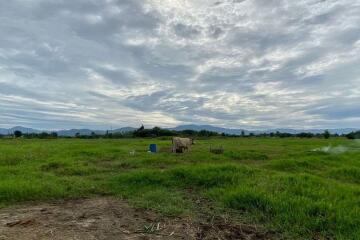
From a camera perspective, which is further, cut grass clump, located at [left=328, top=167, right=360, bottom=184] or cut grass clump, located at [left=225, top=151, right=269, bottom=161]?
cut grass clump, located at [left=225, top=151, right=269, bottom=161]

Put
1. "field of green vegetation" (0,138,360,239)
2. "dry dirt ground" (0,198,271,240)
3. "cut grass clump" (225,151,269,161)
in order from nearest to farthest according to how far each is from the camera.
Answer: "dry dirt ground" (0,198,271,240) → "field of green vegetation" (0,138,360,239) → "cut grass clump" (225,151,269,161)

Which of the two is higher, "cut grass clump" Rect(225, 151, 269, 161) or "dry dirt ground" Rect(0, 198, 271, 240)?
"cut grass clump" Rect(225, 151, 269, 161)

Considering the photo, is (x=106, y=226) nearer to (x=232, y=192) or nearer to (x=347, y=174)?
(x=232, y=192)

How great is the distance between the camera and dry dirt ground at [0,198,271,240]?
4176mm

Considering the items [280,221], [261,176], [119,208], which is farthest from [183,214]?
[261,176]

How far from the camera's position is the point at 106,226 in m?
4.55

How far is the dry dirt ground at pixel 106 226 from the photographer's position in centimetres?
418

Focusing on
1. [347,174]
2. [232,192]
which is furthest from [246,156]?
[232,192]

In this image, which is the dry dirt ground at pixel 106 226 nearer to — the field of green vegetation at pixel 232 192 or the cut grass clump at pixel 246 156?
the field of green vegetation at pixel 232 192

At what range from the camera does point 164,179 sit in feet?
26.8

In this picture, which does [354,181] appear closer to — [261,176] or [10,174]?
[261,176]

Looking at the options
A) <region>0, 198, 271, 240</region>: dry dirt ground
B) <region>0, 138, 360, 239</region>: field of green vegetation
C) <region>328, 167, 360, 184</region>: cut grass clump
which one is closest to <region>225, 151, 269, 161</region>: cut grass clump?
<region>0, 138, 360, 239</region>: field of green vegetation

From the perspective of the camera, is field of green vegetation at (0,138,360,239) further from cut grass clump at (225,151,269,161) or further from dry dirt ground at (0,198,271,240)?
cut grass clump at (225,151,269,161)

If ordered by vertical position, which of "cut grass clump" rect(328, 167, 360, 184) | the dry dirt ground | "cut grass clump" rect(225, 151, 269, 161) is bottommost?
the dry dirt ground
